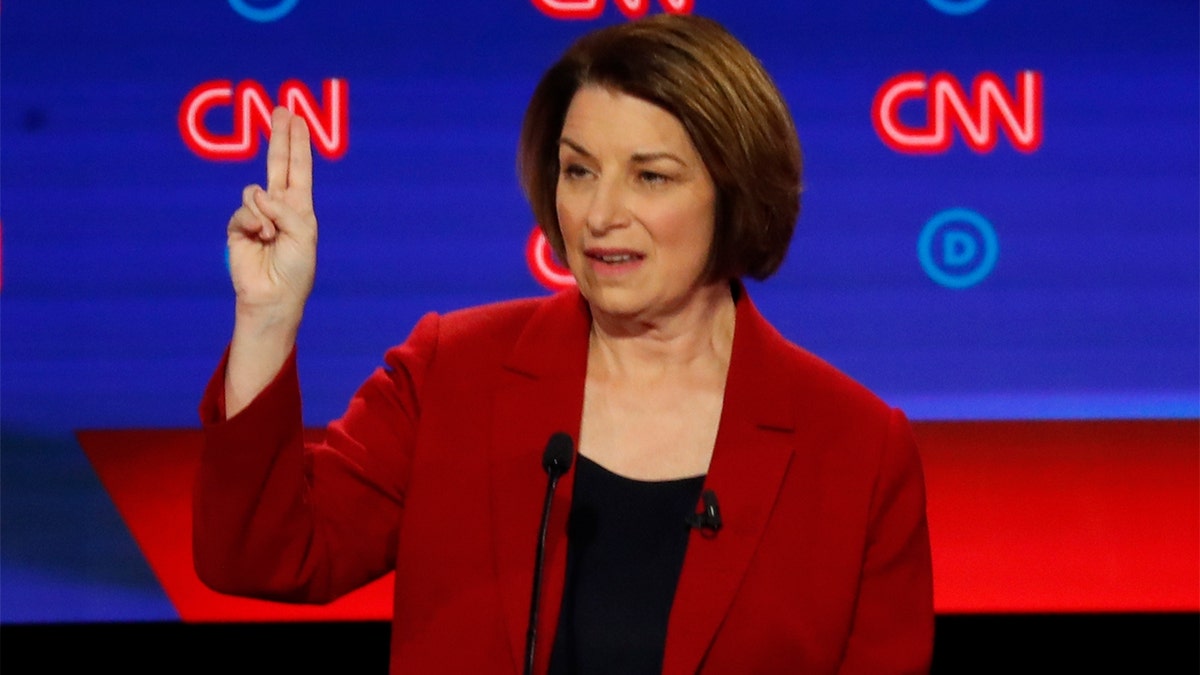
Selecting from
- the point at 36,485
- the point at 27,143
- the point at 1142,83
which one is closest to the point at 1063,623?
the point at 1142,83

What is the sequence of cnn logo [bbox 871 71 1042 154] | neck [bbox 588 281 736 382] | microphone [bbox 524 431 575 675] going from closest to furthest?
microphone [bbox 524 431 575 675]
neck [bbox 588 281 736 382]
cnn logo [bbox 871 71 1042 154]

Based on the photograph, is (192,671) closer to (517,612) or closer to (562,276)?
(562,276)

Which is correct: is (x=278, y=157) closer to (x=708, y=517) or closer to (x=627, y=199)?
(x=627, y=199)

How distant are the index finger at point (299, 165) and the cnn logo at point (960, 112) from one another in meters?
1.57

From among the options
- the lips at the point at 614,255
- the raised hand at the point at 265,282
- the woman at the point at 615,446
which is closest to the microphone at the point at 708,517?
the woman at the point at 615,446

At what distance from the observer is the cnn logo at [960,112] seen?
293 centimetres

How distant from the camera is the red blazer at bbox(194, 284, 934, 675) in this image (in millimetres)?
1631

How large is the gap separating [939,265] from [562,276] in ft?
2.38

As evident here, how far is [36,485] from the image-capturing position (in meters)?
2.98

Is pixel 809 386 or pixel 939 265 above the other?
pixel 939 265

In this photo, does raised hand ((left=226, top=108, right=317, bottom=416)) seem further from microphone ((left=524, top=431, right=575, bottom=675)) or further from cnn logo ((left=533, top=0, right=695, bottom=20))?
cnn logo ((left=533, top=0, right=695, bottom=20))

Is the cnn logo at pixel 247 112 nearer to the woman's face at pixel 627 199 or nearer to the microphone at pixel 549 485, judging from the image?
the woman's face at pixel 627 199

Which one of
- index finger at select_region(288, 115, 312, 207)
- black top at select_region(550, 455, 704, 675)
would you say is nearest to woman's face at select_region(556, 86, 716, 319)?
black top at select_region(550, 455, 704, 675)

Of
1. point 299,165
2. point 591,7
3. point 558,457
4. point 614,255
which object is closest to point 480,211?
point 591,7
